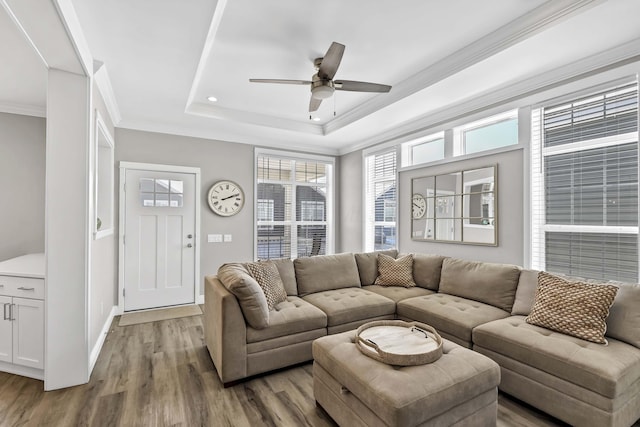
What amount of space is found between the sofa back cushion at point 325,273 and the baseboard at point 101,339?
1.91m

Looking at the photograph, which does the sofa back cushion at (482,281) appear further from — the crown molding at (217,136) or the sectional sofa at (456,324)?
the crown molding at (217,136)

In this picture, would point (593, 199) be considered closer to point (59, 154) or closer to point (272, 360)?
point (272, 360)

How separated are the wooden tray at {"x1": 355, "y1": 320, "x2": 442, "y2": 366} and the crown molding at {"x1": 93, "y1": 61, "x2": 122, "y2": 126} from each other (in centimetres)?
302

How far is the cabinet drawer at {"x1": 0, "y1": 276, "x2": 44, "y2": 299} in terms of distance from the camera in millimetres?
2432

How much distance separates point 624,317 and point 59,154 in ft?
13.8

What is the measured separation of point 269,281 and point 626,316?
8.82 feet

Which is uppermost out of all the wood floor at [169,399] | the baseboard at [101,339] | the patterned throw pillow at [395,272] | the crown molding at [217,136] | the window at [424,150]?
the crown molding at [217,136]

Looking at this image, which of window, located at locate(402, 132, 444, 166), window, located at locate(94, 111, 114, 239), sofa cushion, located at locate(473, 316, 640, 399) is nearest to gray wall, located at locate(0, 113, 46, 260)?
window, located at locate(94, 111, 114, 239)

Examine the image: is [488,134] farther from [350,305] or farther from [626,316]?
[350,305]

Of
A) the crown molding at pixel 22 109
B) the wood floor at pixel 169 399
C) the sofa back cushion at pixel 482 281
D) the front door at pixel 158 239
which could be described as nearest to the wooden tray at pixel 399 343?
the wood floor at pixel 169 399

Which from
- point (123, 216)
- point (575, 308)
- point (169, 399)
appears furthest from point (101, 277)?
point (575, 308)

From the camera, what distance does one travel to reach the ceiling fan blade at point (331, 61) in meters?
2.14

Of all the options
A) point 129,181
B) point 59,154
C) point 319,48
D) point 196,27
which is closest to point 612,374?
point 319,48

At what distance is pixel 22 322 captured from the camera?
248 centimetres
